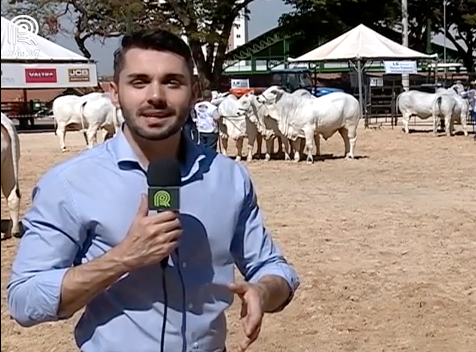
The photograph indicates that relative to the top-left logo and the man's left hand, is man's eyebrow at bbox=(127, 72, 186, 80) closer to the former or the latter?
the top-left logo

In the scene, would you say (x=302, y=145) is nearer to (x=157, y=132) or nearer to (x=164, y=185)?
(x=157, y=132)

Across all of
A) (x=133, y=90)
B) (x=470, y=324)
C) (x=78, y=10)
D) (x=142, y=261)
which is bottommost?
(x=470, y=324)

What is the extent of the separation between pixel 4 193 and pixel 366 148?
68.1 ft

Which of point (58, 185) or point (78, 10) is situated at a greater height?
point (78, 10)

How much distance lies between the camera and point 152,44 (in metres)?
2.18

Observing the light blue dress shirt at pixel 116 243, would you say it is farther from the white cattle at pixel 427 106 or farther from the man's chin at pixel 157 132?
the white cattle at pixel 427 106

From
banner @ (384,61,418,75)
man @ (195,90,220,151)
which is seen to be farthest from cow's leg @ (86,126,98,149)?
banner @ (384,61,418,75)

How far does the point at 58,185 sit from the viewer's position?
2191 millimetres

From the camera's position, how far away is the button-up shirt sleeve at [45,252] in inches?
81.8

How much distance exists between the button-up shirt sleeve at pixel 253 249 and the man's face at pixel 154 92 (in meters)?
0.32

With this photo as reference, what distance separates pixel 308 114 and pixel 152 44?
1627 centimetres

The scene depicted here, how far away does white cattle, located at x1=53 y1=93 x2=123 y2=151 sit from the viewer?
68.3ft

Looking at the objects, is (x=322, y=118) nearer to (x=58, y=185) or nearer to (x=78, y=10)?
(x=58, y=185)

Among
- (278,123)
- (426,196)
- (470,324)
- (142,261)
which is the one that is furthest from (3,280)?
(278,123)
